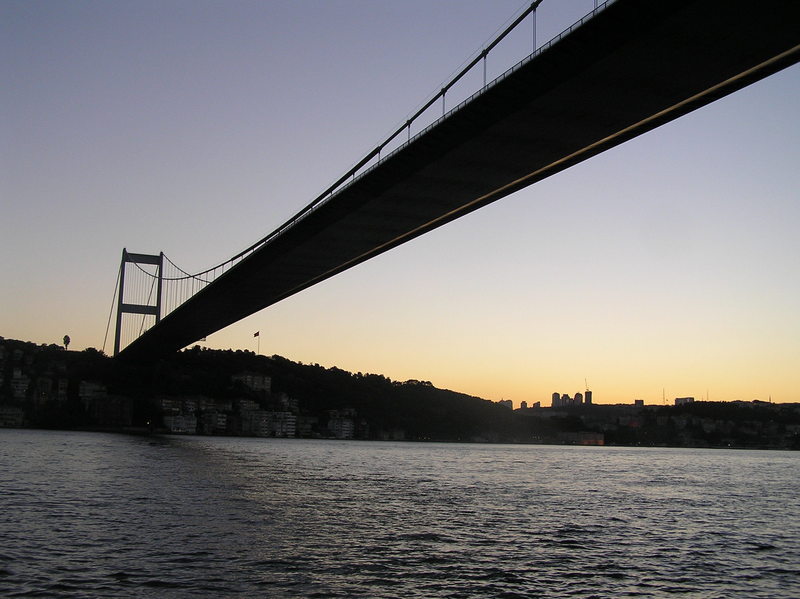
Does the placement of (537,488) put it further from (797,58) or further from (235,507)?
(797,58)

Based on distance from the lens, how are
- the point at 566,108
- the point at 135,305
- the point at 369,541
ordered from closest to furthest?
1. the point at 369,541
2. the point at 566,108
3. the point at 135,305

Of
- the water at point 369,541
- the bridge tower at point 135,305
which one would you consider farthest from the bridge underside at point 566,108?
the bridge tower at point 135,305

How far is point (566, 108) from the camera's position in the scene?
21328 millimetres

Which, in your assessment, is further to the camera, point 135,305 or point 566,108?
point 135,305

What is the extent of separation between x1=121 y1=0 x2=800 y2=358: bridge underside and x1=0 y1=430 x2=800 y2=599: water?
32.7 feet

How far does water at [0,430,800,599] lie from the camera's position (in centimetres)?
1262

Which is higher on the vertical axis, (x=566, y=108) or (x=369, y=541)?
(x=566, y=108)

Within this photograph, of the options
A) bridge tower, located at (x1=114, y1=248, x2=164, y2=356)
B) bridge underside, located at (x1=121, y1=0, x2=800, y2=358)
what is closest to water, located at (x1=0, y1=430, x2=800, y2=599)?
bridge underside, located at (x1=121, y1=0, x2=800, y2=358)

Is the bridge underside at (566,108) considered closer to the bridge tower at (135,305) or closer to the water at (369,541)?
the water at (369,541)

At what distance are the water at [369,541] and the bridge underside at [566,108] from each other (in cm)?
997

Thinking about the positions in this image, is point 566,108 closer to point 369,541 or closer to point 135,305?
point 369,541

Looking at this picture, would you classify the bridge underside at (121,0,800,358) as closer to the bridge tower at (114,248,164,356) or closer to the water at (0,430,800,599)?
the water at (0,430,800,599)

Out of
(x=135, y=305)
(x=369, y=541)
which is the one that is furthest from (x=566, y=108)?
(x=135, y=305)

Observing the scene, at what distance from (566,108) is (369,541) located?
1161 centimetres
